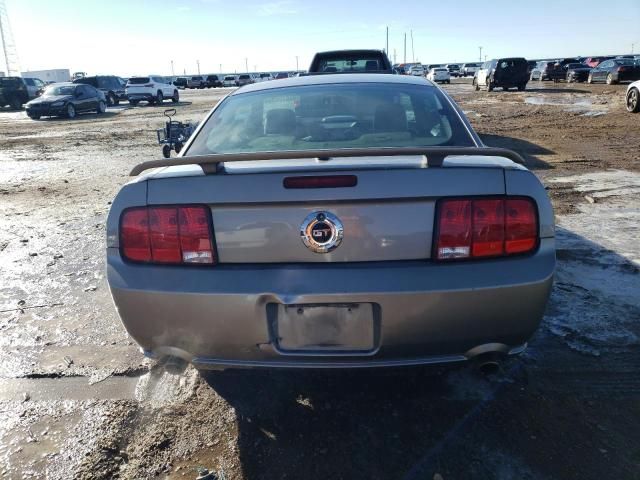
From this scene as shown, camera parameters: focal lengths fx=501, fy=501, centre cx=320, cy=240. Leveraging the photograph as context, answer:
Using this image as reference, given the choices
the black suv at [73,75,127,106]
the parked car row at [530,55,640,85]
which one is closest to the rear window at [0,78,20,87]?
the black suv at [73,75,127,106]

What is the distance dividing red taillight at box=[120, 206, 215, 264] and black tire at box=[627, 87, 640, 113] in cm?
1656

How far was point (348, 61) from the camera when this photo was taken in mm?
9414

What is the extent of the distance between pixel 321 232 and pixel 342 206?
0.13 meters

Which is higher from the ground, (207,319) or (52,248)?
(207,319)

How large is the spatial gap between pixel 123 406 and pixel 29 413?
49 cm

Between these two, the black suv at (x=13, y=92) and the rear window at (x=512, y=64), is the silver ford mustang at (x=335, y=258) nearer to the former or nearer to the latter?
the rear window at (x=512, y=64)

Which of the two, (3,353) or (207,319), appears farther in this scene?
(3,353)

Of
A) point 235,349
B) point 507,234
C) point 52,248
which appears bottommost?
point 52,248

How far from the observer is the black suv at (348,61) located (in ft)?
29.6

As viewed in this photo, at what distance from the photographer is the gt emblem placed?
1.97 meters

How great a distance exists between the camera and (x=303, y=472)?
2.13 m

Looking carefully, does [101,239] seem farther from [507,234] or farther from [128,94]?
[128,94]

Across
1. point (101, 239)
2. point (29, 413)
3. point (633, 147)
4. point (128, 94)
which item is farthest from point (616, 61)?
point (29, 413)

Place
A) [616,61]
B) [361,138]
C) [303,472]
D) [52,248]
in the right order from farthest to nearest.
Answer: [616,61]
[52,248]
[361,138]
[303,472]
